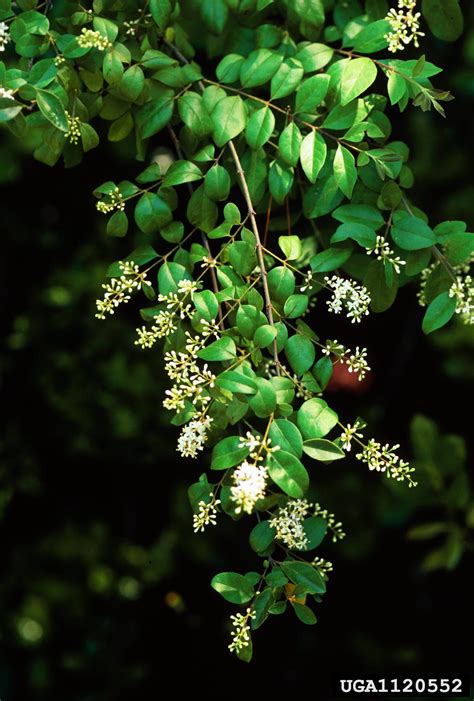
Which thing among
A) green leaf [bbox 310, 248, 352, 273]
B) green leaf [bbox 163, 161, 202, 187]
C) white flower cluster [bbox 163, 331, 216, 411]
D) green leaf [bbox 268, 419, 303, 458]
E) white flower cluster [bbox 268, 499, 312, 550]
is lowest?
white flower cluster [bbox 268, 499, 312, 550]

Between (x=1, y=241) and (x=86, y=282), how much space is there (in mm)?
248

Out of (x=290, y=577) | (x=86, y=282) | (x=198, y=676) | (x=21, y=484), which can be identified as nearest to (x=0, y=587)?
(x=21, y=484)

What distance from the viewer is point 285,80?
112 cm

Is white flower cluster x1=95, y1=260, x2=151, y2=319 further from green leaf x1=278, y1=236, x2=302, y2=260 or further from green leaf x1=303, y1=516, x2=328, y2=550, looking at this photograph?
green leaf x1=303, y1=516, x2=328, y2=550

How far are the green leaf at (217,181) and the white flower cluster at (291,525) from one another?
41cm

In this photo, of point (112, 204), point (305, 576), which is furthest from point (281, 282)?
point (305, 576)

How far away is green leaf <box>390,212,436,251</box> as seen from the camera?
105cm

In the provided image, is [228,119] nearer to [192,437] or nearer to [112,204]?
[112,204]

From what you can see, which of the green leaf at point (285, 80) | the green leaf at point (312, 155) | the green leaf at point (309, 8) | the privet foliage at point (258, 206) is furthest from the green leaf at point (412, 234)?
the green leaf at point (309, 8)

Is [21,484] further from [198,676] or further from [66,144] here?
[66,144]

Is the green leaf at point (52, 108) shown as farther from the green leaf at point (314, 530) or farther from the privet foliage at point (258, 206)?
the green leaf at point (314, 530)

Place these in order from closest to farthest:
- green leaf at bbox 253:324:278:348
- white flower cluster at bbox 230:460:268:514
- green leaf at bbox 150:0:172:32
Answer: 1. white flower cluster at bbox 230:460:268:514
2. green leaf at bbox 253:324:278:348
3. green leaf at bbox 150:0:172:32

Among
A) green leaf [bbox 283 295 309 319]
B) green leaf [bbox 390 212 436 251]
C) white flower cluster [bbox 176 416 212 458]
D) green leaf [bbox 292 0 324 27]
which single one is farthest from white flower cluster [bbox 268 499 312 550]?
green leaf [bbox 292 0 324 27]

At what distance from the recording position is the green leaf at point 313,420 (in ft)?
3.22
